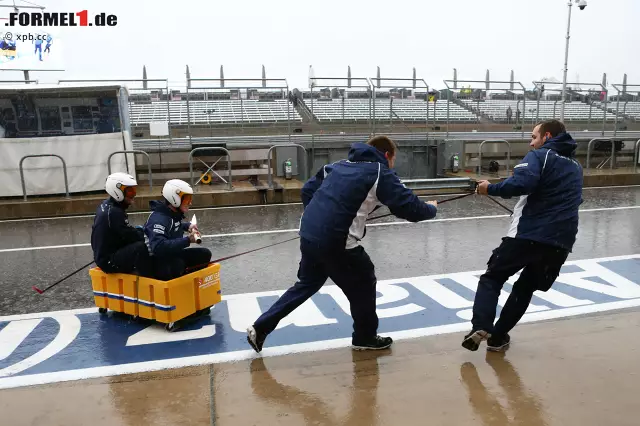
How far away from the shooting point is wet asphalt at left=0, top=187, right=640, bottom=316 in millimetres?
6266

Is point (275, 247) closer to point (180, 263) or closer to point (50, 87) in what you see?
point (180, 263)

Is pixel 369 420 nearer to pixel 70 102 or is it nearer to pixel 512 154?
pixel 70 102

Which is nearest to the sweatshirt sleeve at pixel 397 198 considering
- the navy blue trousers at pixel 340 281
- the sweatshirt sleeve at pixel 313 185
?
the navy blue trousers at pixel 340 281

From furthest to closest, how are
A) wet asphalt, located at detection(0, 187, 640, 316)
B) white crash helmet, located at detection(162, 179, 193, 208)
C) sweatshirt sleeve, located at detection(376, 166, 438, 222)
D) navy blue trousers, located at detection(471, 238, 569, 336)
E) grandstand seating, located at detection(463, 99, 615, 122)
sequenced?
grandstand seating, located at detection(463, 99, 615, 122)
wet asphalt, located at detection(0, 187, 640, 316)
white crash helmet, located at detection(162, 179, 193, 208)
navy blue trousers, located at detection(471, 238, 569, 336)
sweatshirt sleeve, located at detection(376, 166, 438, 222)

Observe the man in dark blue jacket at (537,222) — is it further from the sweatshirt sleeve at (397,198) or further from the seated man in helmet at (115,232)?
the seated man in helmet at (115,232)

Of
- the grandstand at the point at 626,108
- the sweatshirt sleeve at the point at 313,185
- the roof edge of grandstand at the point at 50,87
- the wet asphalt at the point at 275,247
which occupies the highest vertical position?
the roof edge of grandstand at the point at 50,87

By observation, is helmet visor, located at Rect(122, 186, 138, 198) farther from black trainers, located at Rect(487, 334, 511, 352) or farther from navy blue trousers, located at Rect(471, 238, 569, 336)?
black trainers, located at Rect(487, 334, 511, 352)

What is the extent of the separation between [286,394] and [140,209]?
27.9 feet

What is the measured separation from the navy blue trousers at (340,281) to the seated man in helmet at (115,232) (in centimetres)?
148

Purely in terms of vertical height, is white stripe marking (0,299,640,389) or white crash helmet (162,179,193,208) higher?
white crash helmet (162,179,193,208)

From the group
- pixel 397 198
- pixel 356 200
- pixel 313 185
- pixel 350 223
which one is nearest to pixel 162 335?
pixel 313 185

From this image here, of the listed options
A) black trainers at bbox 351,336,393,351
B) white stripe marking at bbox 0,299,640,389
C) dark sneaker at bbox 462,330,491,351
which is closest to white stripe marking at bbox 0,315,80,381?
white stripe marking at bbox 0,299,640,389

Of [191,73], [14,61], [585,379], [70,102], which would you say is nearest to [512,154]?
[191,73]

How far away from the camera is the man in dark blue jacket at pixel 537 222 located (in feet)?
13.0
